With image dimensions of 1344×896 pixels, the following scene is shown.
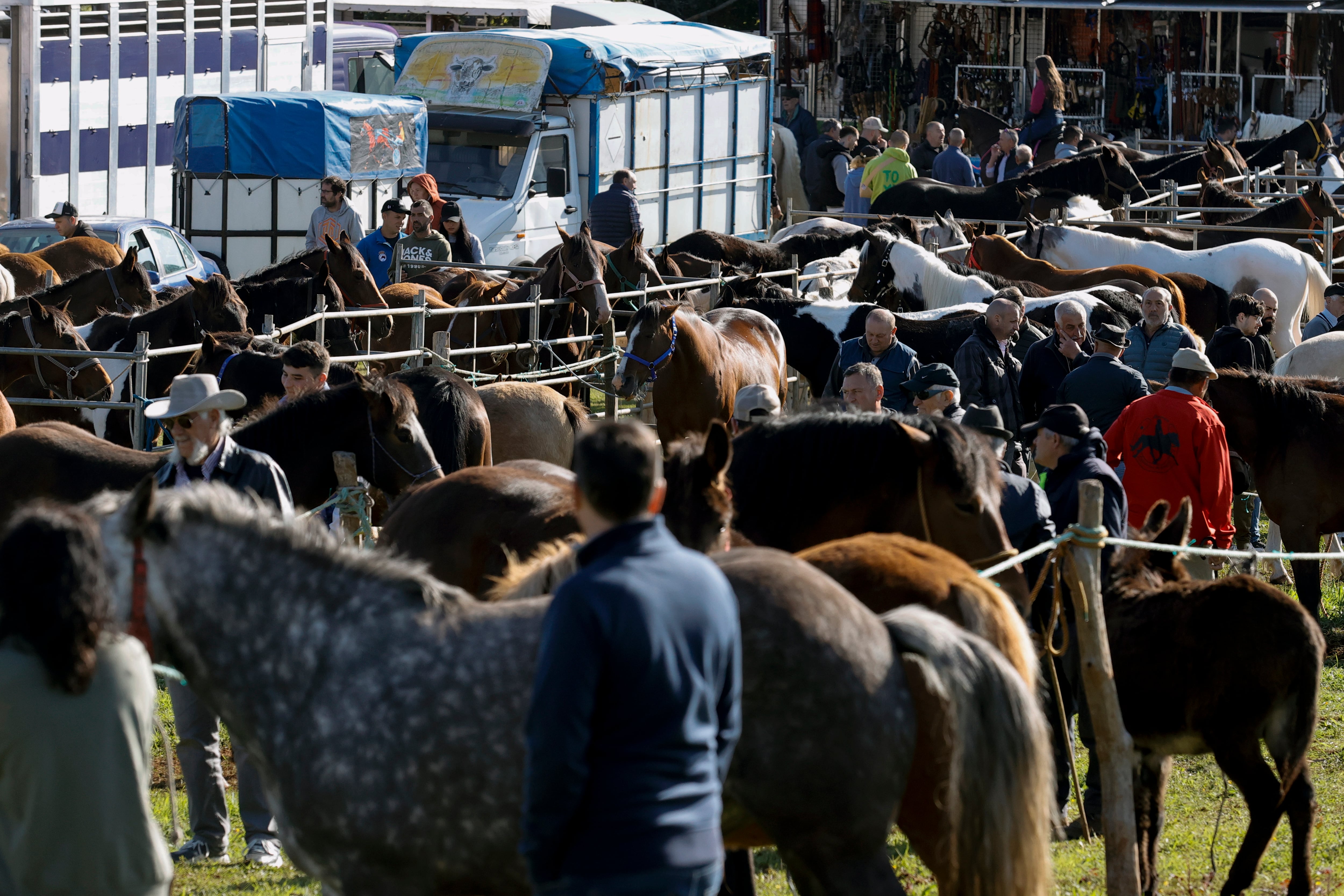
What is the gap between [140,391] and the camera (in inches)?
352

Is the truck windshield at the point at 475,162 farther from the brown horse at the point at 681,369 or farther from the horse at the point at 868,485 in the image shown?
the horse at the point at 868,485

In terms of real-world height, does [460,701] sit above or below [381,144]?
below

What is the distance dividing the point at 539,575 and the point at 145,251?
13.0 m

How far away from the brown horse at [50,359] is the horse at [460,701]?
7256mm

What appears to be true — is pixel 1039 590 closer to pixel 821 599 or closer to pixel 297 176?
pixel 821 599

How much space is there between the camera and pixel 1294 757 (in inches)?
217

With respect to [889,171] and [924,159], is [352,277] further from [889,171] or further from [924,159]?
[924,159]

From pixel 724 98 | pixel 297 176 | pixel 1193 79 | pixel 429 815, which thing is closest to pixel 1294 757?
pixel 429 815

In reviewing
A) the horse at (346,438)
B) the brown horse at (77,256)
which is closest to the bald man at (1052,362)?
the horse at (346,438)

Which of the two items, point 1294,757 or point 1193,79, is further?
point 1193,79

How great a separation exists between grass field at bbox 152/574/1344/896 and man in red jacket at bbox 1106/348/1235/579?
4.18 ft

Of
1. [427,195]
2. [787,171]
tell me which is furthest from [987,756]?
[787,171]

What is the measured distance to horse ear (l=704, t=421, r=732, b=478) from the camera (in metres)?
4.43

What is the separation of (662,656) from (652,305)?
8218 mm
